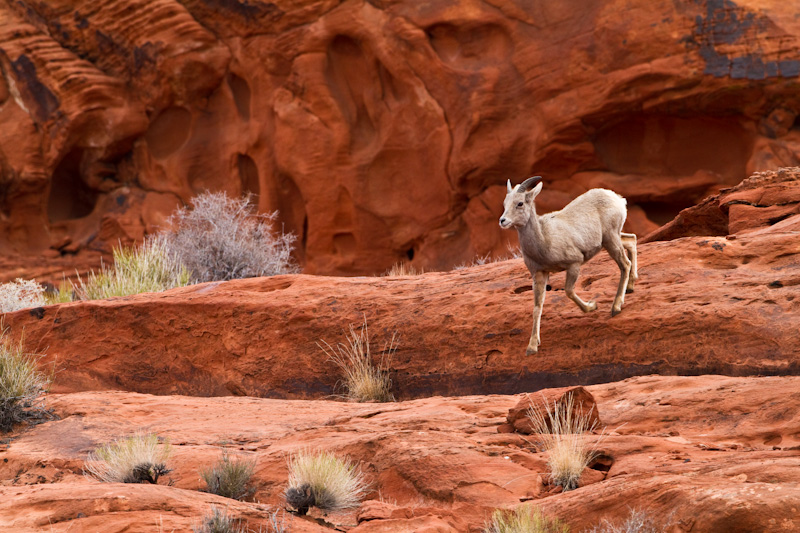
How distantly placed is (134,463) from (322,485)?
1.47 metres

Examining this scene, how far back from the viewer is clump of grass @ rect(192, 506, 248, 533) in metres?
5.25

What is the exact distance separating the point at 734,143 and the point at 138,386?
41.3 ft

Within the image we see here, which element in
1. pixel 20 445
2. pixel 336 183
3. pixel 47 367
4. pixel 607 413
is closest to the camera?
pixel 607 413

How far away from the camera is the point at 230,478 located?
6328mm

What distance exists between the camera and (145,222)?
21953 mm

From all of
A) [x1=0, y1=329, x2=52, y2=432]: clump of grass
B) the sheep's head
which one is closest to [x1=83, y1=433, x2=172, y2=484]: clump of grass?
[x1=0, y1=329, x2=52, y2=432]: clump of grass

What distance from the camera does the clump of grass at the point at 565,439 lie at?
5.79 m

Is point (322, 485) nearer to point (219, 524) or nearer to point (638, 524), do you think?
point (219, 524)

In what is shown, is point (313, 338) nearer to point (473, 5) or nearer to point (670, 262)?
point (670, 262)

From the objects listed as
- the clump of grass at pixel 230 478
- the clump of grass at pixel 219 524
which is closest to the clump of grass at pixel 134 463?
the clump of grass at pixel 230 478

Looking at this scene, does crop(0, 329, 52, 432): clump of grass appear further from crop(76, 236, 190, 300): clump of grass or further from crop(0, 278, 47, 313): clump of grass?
crop(0, 278, 47, 313): clump of grass

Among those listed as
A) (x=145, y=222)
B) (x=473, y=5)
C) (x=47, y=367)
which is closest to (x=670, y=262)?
(x=47, y=367)

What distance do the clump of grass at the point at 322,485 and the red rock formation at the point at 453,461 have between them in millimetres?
93

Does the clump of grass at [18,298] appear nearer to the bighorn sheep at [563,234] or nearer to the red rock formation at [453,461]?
the red rock formation at [453,461]
